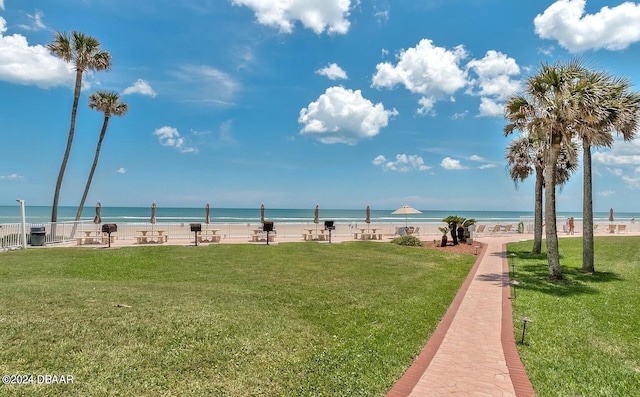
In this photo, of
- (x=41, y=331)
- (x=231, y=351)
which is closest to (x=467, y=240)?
(x=231, y=351)

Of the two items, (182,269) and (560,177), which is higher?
(560,177)

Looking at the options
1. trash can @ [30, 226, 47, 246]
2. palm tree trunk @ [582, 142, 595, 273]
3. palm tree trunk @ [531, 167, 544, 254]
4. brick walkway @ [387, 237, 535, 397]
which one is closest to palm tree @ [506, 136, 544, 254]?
palm tree trunk @ [531, 167, 544, 254]

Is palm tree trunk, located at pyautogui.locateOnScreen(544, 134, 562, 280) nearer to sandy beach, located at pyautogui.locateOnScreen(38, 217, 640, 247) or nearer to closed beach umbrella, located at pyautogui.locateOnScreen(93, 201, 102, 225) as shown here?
sandy beach, located at pyautogui.locateOnScreen(38, 217, 640, 247)

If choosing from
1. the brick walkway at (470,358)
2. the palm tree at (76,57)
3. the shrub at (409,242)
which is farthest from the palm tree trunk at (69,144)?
the brick walkway at (470,358)

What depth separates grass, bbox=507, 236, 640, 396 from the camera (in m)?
4.49

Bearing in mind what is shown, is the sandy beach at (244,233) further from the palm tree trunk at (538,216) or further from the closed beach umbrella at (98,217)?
the palm tree trunk at (538,216)

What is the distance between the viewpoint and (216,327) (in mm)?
5844

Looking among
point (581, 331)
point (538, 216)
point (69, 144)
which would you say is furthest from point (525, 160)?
point (69, 144)

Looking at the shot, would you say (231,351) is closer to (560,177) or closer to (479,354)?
(479,354)

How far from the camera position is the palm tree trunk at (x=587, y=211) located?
12086 millimetres

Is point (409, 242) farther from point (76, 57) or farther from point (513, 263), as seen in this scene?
point (76, 57)

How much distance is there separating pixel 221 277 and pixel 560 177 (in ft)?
67.2

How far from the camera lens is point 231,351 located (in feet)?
16.4

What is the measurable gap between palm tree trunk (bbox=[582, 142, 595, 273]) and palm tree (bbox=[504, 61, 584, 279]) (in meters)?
1.15
